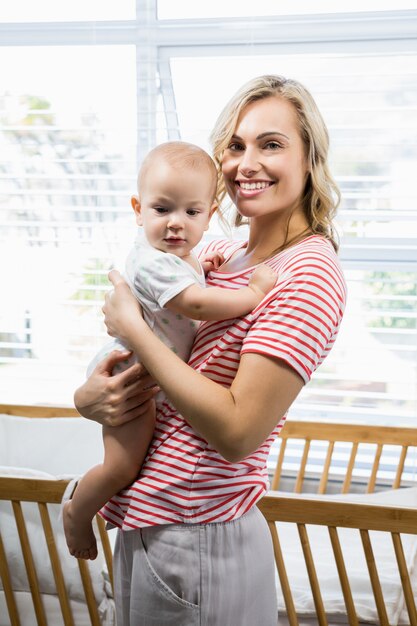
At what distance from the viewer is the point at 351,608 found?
167cm

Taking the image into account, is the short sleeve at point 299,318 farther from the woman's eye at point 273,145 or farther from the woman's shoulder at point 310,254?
the woman's eye at point 273,145

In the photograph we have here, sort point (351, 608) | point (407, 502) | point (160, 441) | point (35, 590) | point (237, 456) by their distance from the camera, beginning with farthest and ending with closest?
point (407, 502) < point (35, 590) < point (351, 608) < point (160, 441) < point (237, 456)

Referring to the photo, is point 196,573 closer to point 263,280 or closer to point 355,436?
point 263,280

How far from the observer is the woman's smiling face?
123 centimetres

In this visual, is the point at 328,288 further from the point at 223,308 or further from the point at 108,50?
the point at 108,50

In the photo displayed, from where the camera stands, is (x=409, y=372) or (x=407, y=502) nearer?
(x=407, y=502)

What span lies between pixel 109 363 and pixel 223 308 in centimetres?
24

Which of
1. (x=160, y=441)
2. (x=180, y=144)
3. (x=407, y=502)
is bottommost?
(x=407, y=502)

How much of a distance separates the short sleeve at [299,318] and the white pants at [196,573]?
29cm

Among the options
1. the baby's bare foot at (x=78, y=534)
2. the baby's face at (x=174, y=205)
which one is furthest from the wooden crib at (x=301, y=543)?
the baby's face at (x=174, y=205)

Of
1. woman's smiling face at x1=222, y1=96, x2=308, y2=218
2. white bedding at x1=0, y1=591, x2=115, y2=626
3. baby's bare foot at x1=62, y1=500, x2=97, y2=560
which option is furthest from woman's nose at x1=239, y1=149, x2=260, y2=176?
white bedding at x1=0, y1=591, x2=115, y2=626

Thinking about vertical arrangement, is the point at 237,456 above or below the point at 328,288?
below

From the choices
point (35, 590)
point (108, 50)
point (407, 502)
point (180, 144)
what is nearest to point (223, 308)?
point (180, 144)

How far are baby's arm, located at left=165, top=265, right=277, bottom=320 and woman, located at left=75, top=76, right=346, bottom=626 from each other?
22 mm
